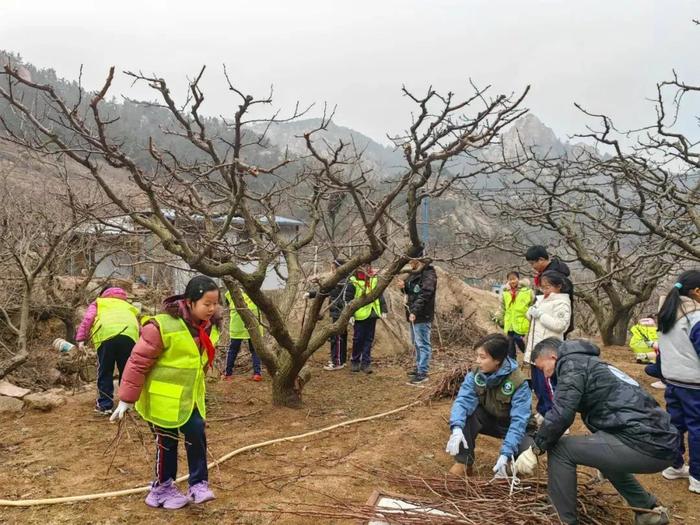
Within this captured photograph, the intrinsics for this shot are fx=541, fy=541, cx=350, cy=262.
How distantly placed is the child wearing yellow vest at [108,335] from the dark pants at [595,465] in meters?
3.84

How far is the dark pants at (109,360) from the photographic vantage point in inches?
198

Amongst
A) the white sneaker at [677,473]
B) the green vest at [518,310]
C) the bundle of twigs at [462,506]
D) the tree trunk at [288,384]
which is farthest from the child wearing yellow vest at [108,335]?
the white sneaker at [677,473]

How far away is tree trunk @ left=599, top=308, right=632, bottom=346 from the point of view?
9720 mm

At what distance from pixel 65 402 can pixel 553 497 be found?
475cm

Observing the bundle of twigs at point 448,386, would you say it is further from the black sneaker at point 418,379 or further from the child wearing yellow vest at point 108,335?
the child wearing yellow vest at point 108,335

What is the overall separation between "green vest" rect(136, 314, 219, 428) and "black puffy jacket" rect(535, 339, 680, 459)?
1.96 meters

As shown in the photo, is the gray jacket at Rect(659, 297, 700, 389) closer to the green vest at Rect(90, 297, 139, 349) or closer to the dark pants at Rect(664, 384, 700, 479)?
the dark pants at Rect(664, 384, 700, 479)

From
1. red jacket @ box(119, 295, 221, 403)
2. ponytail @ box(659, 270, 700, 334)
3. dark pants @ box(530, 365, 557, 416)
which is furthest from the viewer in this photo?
dark pants @ box(530, 365, 557, 416)

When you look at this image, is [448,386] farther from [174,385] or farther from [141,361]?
[141,361]

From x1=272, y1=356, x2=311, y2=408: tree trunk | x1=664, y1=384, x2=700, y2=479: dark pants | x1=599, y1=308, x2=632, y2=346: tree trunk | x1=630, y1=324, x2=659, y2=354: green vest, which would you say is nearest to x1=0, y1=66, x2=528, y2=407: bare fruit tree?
x1=272, y1=356, x2=311, y2=408: tree trunk

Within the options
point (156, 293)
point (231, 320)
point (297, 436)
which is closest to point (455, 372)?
point (297, 436)

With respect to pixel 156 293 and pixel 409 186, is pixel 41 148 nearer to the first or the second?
pixel 409 186

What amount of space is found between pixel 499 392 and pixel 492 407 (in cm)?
13

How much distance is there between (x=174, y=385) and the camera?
306cm
